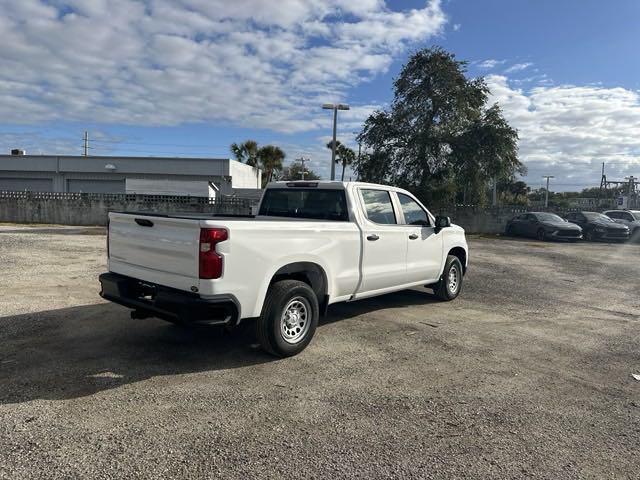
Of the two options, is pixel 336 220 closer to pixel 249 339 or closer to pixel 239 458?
pixel 249 339

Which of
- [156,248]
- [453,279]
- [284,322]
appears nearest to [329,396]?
[284,322]

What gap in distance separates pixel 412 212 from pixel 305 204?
1.72 m

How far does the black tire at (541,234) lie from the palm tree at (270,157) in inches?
1320

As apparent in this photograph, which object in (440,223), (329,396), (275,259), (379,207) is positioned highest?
(379,207)

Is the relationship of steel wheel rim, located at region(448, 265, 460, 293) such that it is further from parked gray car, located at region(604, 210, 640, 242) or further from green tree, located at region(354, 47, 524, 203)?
parked gray car, located at region(604, 210, 640, 242)

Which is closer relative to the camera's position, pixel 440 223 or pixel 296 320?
pixel 296 320

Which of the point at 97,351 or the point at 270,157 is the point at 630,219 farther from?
the point at 270,157

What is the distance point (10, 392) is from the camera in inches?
155

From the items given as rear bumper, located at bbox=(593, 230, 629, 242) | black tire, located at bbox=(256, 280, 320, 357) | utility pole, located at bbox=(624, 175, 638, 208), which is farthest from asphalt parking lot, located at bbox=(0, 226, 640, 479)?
utility pole, located at bbox=(624, 175, 638, 208)

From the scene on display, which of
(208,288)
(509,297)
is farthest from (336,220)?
(509,297)

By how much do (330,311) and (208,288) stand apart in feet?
10.5

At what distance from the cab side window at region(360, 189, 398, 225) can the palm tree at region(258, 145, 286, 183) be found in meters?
46.1

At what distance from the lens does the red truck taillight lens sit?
4.16 meters

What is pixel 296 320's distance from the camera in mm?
5094
